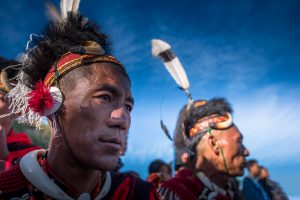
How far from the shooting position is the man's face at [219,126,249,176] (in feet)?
14.2

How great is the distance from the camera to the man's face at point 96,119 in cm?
202

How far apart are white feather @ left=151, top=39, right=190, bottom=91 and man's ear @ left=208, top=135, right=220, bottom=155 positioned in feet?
3.24

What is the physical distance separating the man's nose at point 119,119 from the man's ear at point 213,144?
2.64m

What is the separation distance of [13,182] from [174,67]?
11.5 ft

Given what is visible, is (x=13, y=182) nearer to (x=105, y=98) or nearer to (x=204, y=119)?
(x=105, y=98)

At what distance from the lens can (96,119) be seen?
6.70 feet

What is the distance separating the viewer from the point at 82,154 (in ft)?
6.75

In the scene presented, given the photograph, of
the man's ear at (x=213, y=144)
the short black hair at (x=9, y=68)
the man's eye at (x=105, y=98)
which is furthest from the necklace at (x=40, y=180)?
the man's ear at (x=213, y=144)

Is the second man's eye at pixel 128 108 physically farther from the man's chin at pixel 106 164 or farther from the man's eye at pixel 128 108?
the man's chin at pixel 106 164

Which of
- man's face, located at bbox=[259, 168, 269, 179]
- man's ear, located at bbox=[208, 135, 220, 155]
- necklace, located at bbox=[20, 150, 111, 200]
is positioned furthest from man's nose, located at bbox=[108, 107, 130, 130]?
man's face, located at bbox=[259, 168, 269, 179]

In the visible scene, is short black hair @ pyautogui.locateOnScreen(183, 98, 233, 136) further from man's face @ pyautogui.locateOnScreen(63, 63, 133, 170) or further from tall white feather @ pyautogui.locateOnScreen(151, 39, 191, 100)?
man's face @ pyautogui.locateOnScreen(63, 63, 133, 170)

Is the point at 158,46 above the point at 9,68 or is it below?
above

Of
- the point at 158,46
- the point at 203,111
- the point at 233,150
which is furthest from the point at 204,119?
the point at 158,46

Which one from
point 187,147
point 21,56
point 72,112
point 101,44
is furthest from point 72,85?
point 187,147
